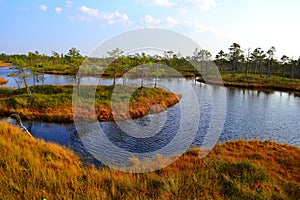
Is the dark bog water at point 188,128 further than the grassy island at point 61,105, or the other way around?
the grassy island at point 61,105

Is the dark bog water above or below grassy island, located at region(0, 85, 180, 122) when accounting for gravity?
below


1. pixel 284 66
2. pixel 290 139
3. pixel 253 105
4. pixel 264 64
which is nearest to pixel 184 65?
pixel 264 64

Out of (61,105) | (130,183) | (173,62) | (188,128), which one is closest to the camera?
(130,183)

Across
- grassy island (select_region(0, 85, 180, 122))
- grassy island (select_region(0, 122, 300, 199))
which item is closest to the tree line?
grassy island (select_region(0, 85, 180, 122))

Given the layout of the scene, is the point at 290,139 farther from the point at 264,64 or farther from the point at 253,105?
the point at 264,64

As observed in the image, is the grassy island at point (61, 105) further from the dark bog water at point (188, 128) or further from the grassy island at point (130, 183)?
the grassy island at point (130, 183)

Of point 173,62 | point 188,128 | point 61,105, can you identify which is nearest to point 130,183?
point 188,128

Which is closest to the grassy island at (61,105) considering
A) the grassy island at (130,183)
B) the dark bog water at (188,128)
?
the dark bog water at (188,128)

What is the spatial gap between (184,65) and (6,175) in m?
92.5

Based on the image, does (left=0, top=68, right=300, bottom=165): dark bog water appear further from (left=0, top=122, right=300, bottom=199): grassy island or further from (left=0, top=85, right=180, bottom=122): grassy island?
(left=0, top=122, right=300, bottom=199): grassy island

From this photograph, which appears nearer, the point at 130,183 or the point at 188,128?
the point at 130,183

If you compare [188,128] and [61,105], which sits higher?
[61,105]

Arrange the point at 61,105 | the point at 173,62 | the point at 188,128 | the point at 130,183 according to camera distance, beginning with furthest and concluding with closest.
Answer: the point at 173,62 < the point at 61,105 < the point at 188,128 < the point at 130,183

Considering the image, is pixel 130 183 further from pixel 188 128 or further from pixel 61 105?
pixel 61 105
